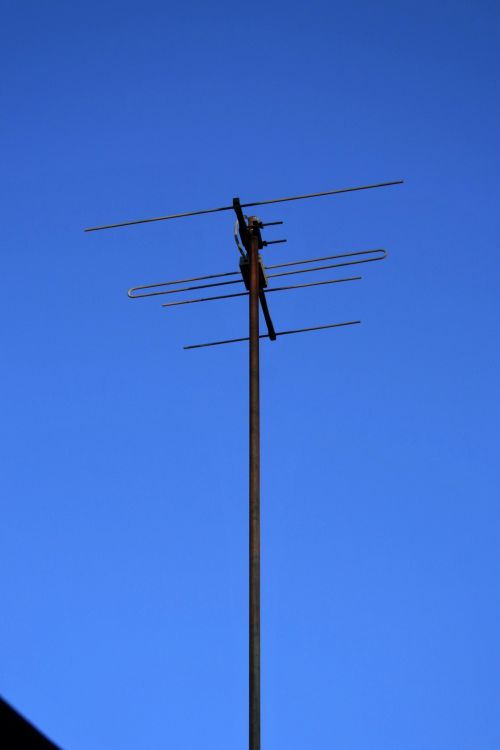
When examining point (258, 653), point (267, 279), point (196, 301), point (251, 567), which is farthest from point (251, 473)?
point (196, 301)

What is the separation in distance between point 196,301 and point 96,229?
1215mm

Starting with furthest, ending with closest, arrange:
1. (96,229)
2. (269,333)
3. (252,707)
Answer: (96,229)
(269,333)
(252,707)

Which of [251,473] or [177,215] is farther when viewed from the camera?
[177,215]

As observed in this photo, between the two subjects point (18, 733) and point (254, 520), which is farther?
point (254, 520)

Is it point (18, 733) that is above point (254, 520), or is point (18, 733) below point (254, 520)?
below

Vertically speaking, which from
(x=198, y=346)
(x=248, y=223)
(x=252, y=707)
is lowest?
(x=252, y=707)

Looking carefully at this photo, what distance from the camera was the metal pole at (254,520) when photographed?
20.5 feet

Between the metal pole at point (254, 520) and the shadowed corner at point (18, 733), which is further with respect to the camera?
the metal pole at point (254, 520)

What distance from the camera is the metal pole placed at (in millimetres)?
6262

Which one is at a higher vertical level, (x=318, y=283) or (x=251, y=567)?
(x=318, y=283)

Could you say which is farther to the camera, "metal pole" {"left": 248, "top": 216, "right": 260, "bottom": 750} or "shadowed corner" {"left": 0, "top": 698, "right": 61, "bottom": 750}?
"metal pole" {"left": 248, "top": 216, "right": 260, "bottom": 750}

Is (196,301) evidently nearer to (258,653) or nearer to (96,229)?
(96,229)

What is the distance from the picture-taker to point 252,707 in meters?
6.26

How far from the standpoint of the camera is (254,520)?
6879mm
